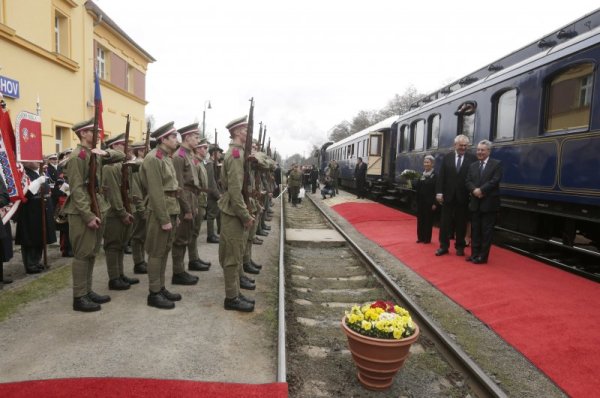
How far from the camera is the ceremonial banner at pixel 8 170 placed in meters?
5.38

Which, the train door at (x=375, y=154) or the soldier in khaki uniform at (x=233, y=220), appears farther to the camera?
the train door at (x=375, y=154)

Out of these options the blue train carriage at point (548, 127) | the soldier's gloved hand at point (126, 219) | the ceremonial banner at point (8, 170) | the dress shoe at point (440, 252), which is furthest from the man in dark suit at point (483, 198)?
the ceremonial banner at point (8, 170)

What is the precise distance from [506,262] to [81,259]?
5.91 m

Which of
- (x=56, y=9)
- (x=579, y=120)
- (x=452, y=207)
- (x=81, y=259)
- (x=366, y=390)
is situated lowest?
(x=366, y=390)

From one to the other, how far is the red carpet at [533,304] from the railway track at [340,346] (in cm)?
66

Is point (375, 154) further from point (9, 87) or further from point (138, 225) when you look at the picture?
point (138, 225)

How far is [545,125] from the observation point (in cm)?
664

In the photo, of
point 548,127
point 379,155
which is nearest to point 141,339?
point 548,127

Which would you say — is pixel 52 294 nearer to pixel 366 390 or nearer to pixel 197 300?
pixel 197 300

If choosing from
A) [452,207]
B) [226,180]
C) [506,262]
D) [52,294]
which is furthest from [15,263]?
[506,262]

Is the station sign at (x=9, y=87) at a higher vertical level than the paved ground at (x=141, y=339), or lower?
higher

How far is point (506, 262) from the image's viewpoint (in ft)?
22.2

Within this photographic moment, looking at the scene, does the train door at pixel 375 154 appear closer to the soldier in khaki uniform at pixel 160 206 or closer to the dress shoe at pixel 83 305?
the soldier in khaki uniform at pixel 160 206

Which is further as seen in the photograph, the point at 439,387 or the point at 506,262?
the point at 506,262
